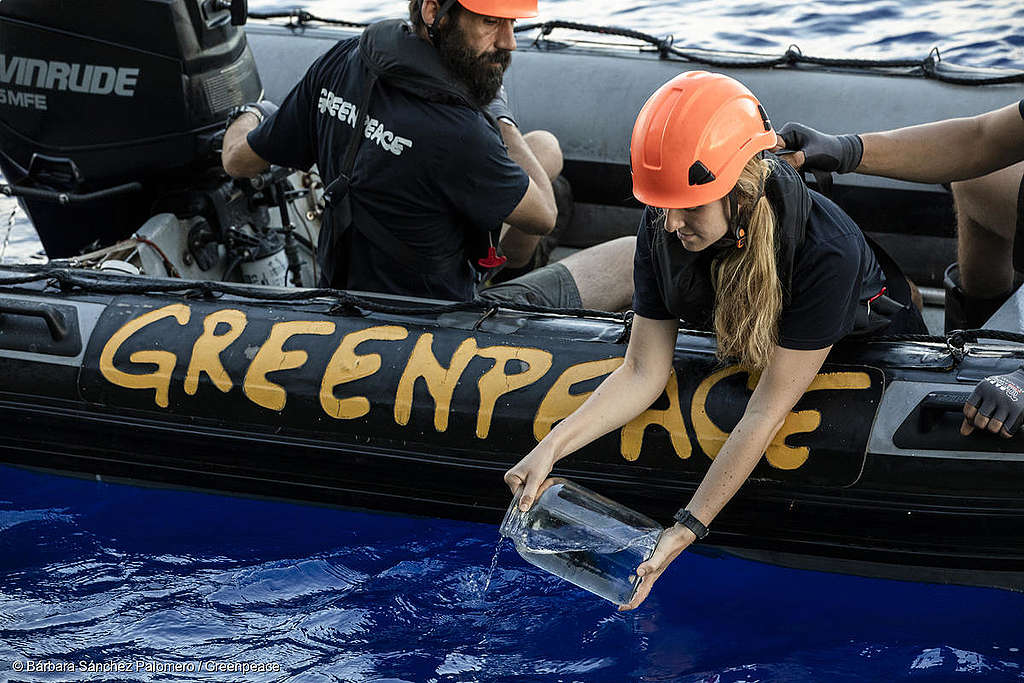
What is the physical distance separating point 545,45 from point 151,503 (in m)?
2.39

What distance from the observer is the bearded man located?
9.38 feet

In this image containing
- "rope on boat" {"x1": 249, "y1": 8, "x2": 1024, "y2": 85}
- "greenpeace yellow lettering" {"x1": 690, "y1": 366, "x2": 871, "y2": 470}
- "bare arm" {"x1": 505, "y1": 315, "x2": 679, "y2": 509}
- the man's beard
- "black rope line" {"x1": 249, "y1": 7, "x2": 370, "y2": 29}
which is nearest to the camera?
"bare arm" {"x1": 505, "y1": 315, "x2": 679, "y2": 509}

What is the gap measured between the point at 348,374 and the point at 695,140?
3.87 feet

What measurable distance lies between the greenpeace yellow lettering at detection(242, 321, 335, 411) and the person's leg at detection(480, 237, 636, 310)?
602mm

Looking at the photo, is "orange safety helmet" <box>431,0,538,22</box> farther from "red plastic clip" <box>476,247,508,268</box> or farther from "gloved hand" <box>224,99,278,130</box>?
"gloved hand" <box>224,99,278,130</box>

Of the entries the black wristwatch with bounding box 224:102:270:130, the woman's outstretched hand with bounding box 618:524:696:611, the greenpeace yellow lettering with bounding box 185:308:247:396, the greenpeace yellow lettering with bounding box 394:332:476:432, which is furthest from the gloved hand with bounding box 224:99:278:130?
the woman's outstretched hand with bounding box 618:524:696:611

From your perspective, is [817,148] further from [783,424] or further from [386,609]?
[386,609]

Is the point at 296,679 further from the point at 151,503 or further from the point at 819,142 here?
the point at 819,142

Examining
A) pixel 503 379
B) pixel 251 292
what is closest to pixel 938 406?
pixel 503 379

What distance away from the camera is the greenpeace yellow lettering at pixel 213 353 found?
301 centimetres

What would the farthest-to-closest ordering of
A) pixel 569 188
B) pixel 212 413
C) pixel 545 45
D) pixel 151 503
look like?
pixel 545 45, pixel 569 188, pixel 151 503, pixel 212 413

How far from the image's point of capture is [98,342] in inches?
123

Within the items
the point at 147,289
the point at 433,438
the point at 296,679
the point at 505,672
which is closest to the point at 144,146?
the point at 147,289

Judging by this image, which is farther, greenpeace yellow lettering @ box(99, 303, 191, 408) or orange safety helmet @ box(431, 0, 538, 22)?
greenpeace yellow lettering @ box(99, 303, 191, 408)
